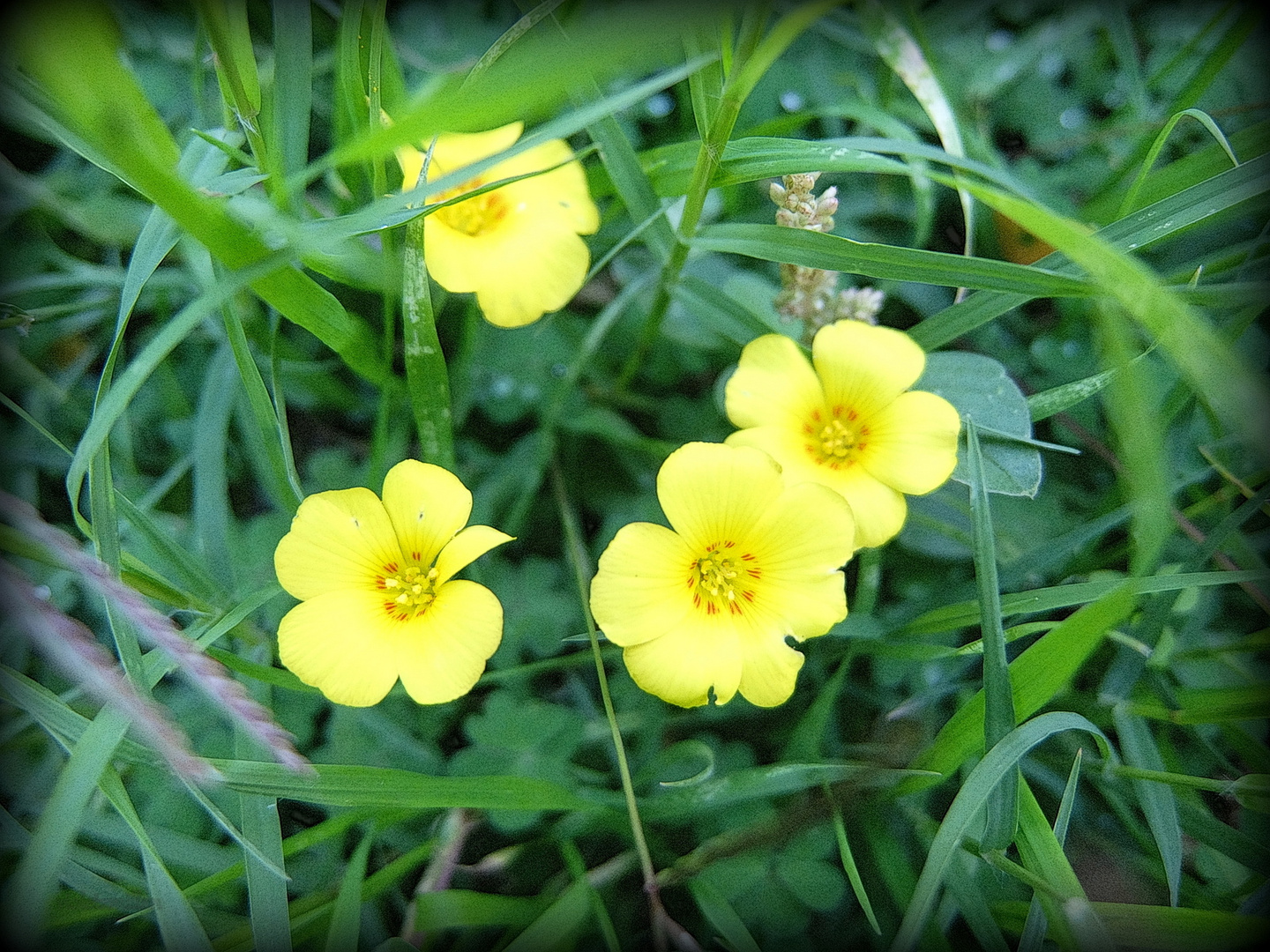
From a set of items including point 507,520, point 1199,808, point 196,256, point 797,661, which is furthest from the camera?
point 507,520

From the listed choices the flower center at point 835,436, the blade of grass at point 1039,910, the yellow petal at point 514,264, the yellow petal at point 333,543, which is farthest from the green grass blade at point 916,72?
the yellow petal at point 333,543

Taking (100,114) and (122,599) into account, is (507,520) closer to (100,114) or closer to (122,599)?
(122,599)

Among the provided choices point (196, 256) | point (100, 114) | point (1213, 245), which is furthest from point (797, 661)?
point (1213, 245)

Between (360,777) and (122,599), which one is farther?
(360,777)

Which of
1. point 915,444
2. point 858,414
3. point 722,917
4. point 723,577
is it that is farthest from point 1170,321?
point 722,917

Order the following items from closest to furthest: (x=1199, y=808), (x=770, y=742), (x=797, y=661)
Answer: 1. (x=797, y=661)
2. (x=1199, y=808)
3. (x=770, y=742)

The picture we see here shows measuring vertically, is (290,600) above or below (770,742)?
above

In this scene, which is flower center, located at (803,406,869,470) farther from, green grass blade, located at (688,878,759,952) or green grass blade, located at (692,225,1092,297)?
green grass blade, located at (688,878,759,952)
